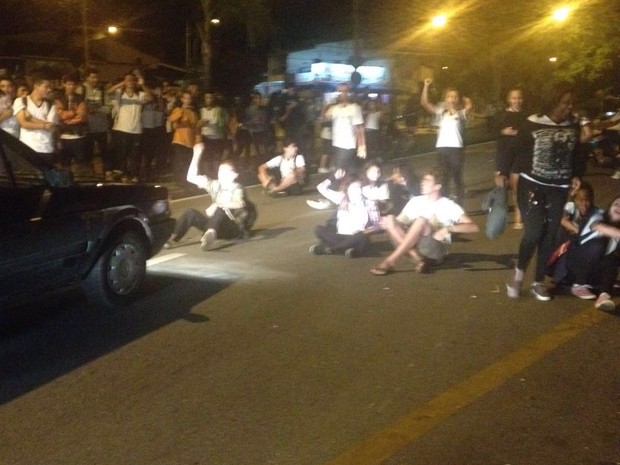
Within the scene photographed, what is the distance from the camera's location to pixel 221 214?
9766 millimetres

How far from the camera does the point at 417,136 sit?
1033 inches

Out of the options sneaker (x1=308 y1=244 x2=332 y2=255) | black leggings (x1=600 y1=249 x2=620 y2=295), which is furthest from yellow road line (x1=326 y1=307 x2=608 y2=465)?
sneaker (x1=308 y1=244 x2=332 y2=255)

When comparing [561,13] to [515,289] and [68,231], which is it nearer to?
[515,289]

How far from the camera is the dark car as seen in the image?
19.7ft

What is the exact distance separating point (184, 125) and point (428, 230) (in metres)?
7.28

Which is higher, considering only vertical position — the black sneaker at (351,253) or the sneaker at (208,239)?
the sneaker at (208,239)

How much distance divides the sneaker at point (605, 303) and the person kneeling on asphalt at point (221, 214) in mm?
4309

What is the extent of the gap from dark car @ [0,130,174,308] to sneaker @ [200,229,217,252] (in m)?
1.74

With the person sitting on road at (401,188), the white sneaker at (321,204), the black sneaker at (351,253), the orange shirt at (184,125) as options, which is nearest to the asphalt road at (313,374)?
the black sneaker at (351,253)

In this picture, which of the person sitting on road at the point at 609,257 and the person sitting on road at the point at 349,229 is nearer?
the person sitting on road at the point at 609,257

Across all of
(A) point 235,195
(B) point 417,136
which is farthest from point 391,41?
(A) point 235,195

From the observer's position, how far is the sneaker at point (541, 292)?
7.18m

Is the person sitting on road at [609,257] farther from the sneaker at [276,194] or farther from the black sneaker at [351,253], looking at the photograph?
the sneaker at [276,194]

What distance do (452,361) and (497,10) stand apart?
108 ft
